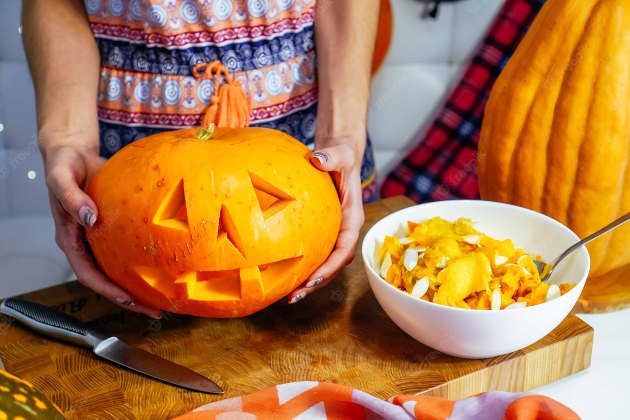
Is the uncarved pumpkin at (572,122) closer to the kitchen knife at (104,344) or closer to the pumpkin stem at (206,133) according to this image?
the pumpkin stem at (206,133)

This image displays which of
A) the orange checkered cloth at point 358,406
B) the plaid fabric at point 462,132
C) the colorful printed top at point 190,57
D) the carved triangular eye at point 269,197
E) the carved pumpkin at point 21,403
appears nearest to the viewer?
the carved pumpkin at point 21,403

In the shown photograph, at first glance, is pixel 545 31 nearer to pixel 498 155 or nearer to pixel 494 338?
pixel 498 155

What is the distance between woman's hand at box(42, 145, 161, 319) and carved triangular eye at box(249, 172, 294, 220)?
0.23m

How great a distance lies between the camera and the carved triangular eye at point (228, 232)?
0.78 meters

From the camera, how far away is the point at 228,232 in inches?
Answer: 31.4

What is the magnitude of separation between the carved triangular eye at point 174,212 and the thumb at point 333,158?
0.21 meters

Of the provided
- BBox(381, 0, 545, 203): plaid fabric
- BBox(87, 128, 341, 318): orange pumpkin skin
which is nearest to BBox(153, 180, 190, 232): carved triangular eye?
BBox(87, 128, 341, 318): orange pumpkin skin

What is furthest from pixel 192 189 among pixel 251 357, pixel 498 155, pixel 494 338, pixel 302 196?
pixel 498 155

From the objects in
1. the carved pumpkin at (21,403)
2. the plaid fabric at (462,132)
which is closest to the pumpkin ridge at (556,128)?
the carved pumpkin at (21,403)

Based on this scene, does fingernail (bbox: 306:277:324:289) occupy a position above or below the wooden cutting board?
above

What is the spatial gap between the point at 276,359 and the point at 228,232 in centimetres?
23

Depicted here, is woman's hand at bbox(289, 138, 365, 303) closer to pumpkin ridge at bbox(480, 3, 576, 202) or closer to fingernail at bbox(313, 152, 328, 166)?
fingernail at bbox(313, 152, 328, 166)

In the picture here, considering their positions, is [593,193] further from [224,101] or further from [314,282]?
[224,101]

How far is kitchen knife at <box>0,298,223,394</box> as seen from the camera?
838 mm
